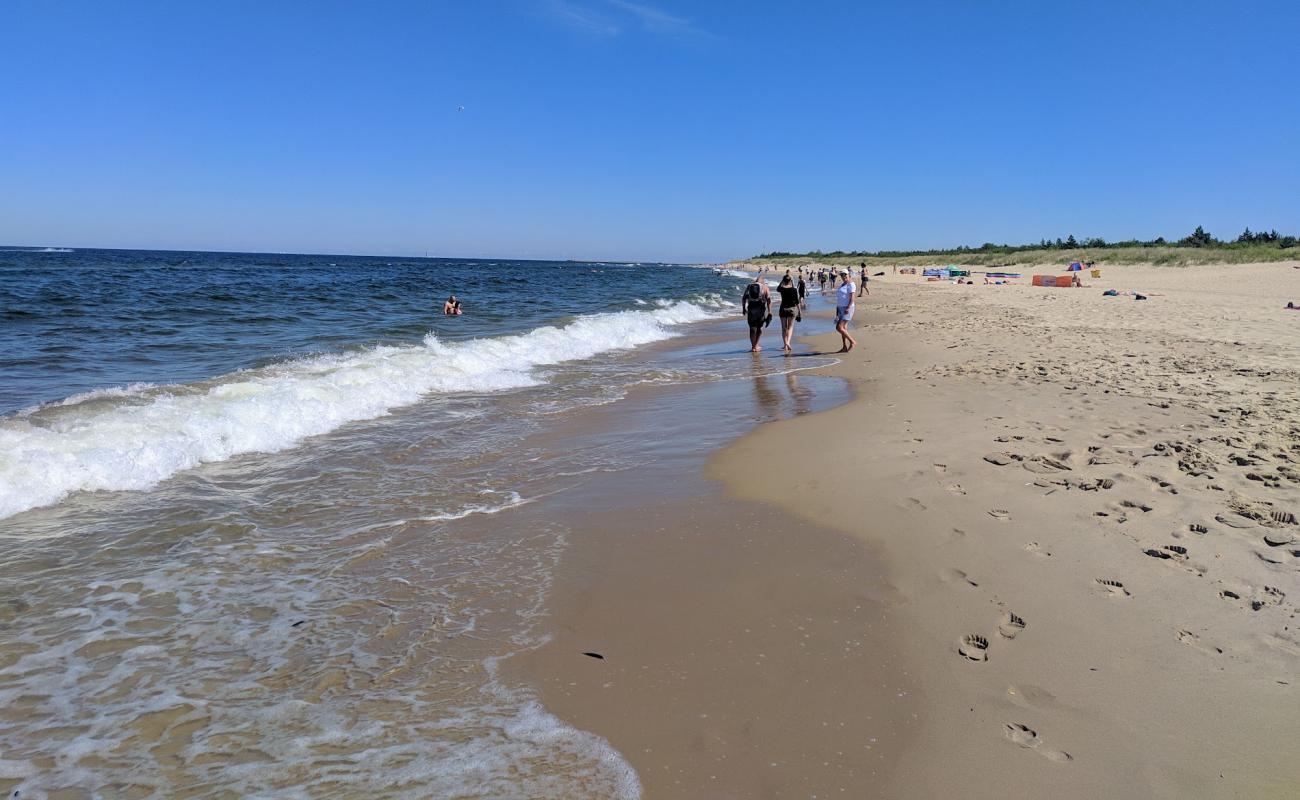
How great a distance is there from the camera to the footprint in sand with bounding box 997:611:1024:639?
3.42 meters

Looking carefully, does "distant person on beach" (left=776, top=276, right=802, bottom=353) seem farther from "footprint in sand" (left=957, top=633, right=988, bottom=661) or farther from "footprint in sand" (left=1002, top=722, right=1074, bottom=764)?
"footprint in sand" (left=1002, top=722, right=1074, bottom=764)

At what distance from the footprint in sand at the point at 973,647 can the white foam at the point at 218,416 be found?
6546mm

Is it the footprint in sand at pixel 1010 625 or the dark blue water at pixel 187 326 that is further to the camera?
the dark blue water at pixel 187 326

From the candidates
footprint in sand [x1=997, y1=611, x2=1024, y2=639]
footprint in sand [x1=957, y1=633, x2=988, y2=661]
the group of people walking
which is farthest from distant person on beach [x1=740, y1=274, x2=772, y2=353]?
footprint in sand [x1=957, y1=633, x2=988, y2=661]

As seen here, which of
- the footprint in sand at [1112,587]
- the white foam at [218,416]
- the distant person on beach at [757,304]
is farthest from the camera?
the distant person on beach at [757,304]

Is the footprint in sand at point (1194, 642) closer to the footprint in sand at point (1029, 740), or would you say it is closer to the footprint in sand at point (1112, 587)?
the footprint in sand at point (1112, 587)

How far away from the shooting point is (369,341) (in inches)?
638

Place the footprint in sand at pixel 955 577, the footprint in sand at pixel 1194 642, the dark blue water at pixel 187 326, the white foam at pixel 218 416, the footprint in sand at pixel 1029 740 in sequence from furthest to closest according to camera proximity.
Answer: the dark blue water at pixel 187 326 → the white foam at pixel 218 416 → the footprint in sand at pixel 955 577 → the footprint in sand at pixel 1194 642 → the footprint in sand at pixel 1029 740

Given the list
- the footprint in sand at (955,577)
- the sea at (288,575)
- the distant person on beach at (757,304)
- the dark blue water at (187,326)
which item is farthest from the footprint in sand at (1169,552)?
the dark blue water at (187,326)

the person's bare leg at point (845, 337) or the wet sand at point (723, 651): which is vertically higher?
the person's bare leg at point (845, 337)

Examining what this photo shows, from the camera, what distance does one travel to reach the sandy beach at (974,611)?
2590 millimetres

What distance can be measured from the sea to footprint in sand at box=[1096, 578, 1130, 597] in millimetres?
2883

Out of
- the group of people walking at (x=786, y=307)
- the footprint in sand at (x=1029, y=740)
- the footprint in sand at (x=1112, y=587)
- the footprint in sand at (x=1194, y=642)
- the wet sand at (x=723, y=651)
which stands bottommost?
the wet sand at (x=723, y=651)

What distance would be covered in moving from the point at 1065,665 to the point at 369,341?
51.9 feet
